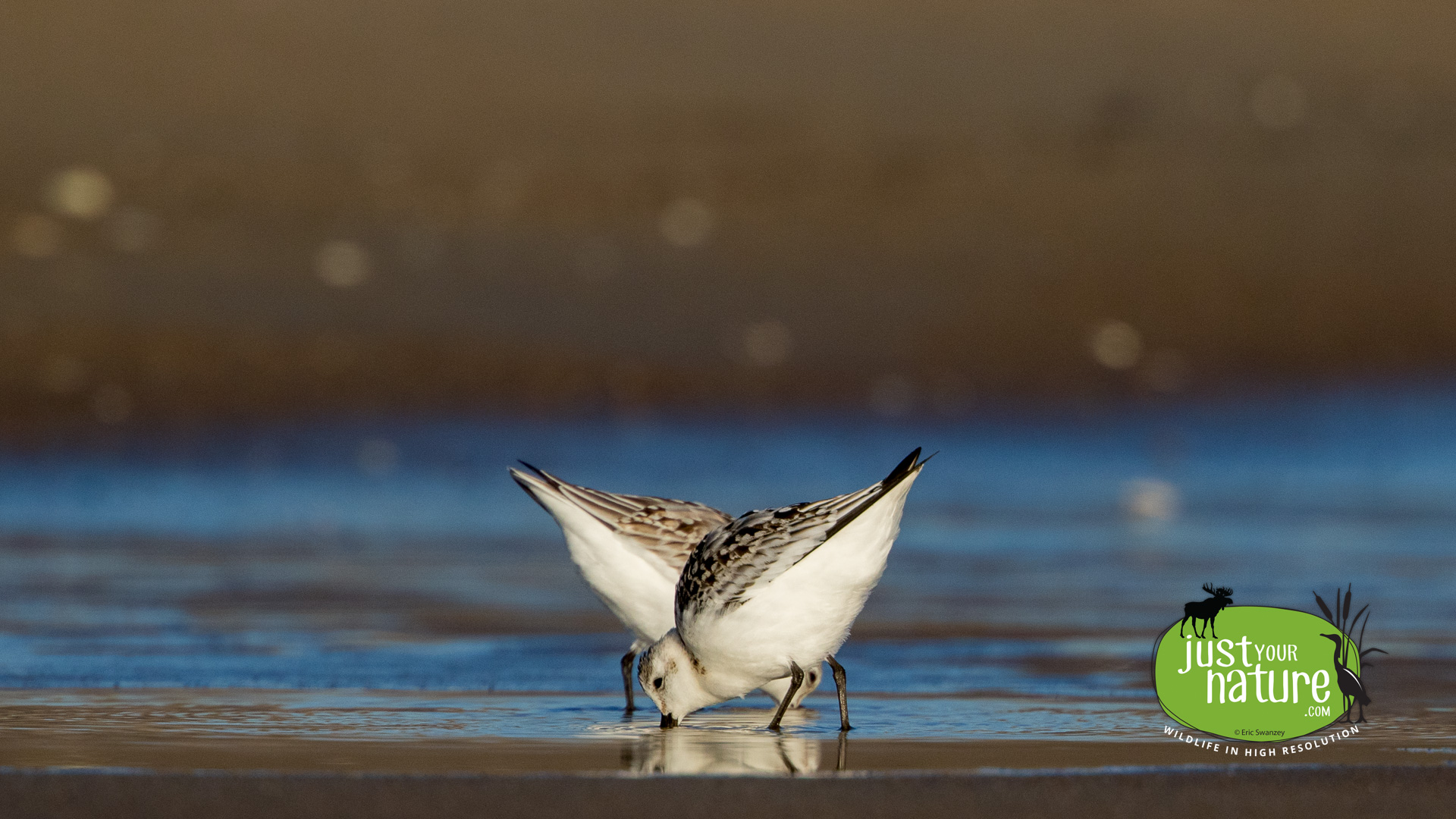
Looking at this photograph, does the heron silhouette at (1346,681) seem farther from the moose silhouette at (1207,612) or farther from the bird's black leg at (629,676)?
the bird's black leg at (629,676)

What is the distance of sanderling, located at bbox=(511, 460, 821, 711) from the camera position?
406 inches

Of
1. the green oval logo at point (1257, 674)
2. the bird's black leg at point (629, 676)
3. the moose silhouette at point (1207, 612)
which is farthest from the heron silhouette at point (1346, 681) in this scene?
the bird's black leg at point (629, 676)

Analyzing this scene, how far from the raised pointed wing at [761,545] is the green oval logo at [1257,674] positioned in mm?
1488

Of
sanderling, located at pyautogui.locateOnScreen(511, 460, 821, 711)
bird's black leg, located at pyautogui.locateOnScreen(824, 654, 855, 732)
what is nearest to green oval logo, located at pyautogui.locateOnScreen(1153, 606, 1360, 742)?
bird's black leg, located at pyautogui.locateOnScreen(824, 654, 855, 732)

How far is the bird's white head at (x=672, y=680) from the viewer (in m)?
9.39

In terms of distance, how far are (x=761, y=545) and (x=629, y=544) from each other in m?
1.58

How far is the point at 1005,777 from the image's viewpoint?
710 cm

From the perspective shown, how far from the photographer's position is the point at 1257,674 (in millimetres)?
8406

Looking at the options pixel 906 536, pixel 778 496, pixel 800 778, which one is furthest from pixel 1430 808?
pixel 778 496

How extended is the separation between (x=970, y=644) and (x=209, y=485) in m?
18.8

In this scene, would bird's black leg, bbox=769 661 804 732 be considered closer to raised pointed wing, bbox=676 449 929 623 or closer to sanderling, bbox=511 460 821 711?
raised pointed wing, bbox=676 449 929 623

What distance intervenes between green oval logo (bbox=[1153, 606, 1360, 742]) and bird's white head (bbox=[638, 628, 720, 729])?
216cm

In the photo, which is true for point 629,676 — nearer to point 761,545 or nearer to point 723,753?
point 761,545

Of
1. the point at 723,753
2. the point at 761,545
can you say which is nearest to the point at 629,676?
the point at 761,545
